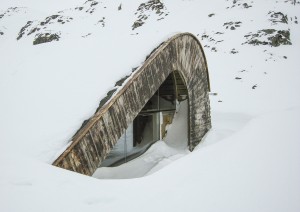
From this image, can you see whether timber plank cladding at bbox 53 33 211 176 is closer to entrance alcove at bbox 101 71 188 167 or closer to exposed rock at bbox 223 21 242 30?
entrance alcove at bbox 101 71 188 167

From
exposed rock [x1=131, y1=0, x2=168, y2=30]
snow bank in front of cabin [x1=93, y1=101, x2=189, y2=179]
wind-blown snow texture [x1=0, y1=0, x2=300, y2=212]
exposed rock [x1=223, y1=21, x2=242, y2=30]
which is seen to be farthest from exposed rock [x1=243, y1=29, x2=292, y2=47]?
snow bank in front of cabin [x1=93, y1=101, x2=189, y2=179]

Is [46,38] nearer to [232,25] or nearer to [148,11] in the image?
[148,11]

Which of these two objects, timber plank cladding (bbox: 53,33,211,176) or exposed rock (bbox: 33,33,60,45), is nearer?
timber plank cladding (bbox: 53,33,211,176)

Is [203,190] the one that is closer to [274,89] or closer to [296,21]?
[274,89]

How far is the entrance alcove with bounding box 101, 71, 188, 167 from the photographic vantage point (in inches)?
336

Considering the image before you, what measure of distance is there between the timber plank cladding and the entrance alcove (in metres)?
0.55

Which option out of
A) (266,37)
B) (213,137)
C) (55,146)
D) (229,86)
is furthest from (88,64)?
(266,37)

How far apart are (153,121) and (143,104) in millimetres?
3264

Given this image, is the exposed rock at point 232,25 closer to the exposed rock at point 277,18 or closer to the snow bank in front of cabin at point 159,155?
the exposed rock at point 277,18

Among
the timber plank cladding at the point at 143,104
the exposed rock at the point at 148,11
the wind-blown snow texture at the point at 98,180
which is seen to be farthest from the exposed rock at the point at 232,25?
the timber plank cladding at the point at 143,104

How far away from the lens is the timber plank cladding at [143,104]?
470 centimetres

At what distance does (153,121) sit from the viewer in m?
9.58

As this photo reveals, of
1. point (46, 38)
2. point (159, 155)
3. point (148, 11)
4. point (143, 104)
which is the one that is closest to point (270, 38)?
point (148, 11)

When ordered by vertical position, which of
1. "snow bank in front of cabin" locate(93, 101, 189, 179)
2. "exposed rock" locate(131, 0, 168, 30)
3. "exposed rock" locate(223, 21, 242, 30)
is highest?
"exposed rock" locate(131, 0, 168, 30)
